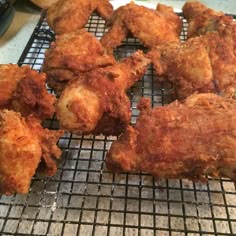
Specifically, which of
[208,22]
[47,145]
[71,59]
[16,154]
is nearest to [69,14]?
[71,59]

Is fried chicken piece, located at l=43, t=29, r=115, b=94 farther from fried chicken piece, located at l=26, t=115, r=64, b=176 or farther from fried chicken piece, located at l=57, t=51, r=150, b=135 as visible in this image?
fried chicken piece, located at l=26, t=115, r=64, b=176

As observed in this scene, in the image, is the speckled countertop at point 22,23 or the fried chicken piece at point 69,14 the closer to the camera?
the fried chicken piece at point 69,14

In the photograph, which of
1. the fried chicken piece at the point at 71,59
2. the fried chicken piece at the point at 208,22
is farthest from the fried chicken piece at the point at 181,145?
the fried chicken piece at the point at 208,22

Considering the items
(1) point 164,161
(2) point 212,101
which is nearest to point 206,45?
(2) point 212,101

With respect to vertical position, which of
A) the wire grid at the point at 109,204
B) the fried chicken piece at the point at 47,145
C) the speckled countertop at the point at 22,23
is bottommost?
the speckled countertop at the point at 22,23

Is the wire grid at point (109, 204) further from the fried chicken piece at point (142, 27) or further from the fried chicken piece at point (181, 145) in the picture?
the fried chicken piece at point (142, 27)

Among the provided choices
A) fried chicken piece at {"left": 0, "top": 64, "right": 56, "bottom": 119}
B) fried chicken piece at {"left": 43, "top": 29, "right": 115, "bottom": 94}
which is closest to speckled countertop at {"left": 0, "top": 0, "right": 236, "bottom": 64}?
fried chicken piece at {"left": 43, "top": 29, "right": 115, "bottom": 94}

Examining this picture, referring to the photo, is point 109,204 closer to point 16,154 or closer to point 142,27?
point 16,154
